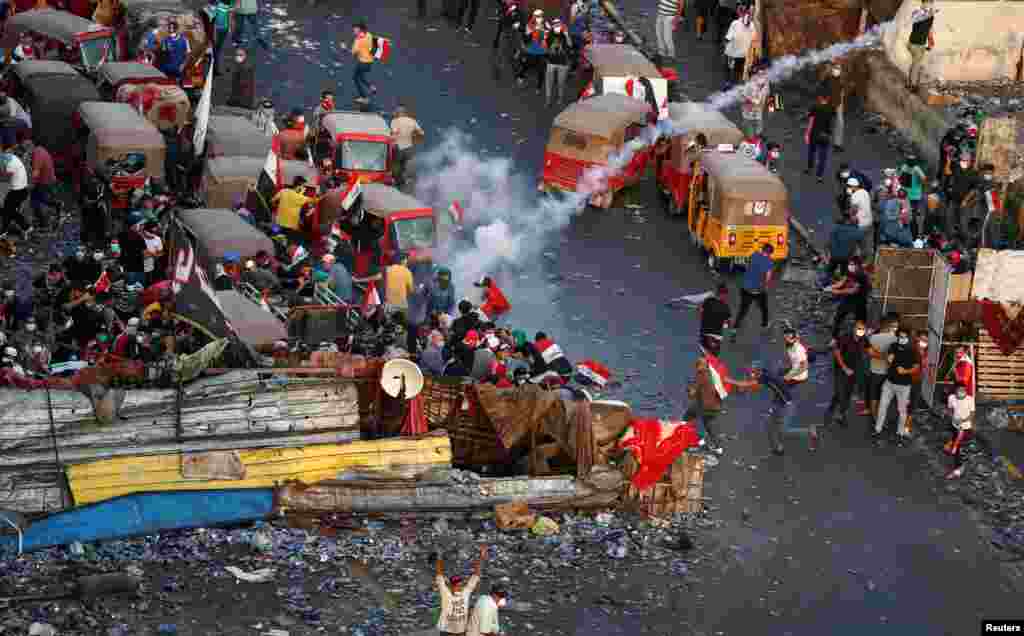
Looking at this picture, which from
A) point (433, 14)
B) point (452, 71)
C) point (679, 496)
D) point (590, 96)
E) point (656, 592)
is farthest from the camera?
point (433, 14)

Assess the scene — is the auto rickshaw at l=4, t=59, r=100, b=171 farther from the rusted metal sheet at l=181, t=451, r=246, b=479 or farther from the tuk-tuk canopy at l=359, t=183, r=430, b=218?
the rusted metal sheet at l=181, t=451, r=246, b=479

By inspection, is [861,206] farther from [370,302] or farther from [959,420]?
[370,302]

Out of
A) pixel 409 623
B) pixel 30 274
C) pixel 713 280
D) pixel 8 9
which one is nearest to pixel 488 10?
pixel 8 9

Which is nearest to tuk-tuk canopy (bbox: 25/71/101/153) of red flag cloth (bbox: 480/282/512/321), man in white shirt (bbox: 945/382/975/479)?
red flag cloth (bbox: 480/282/512/321)

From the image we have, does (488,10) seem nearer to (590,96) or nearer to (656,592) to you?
(590,96)

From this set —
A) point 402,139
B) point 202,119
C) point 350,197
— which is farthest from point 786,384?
point 202,119

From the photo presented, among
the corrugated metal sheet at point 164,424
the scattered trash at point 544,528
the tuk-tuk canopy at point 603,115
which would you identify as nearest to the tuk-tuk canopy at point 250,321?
the corrugated metal sheet at point 164,424
